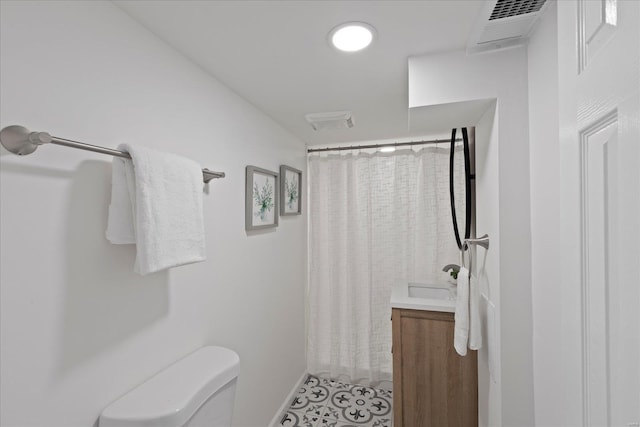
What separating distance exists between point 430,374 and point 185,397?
4.40 feet

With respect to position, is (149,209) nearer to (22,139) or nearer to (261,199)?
(22,139)

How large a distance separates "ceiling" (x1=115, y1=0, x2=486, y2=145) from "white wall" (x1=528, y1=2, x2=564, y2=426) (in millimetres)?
266

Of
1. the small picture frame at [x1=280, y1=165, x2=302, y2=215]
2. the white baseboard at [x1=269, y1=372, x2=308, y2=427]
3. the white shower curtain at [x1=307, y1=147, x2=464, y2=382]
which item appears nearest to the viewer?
the white baseboard at [x1=269, y1=372, x2=308, y2=427]

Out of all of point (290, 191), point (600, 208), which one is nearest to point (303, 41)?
point (600, 208)

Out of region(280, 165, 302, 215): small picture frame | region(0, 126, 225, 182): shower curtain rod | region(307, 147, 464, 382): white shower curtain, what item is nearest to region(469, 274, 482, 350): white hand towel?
region(307, 147, 464, 382): white shower curtain

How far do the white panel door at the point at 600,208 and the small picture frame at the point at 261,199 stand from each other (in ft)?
4.91

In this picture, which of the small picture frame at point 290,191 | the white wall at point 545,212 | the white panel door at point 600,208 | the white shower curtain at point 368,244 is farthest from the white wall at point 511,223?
the small picture frame at point 290,191

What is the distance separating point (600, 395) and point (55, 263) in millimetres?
1221

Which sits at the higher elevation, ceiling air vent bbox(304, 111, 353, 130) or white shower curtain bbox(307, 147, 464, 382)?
ceiling air vent bbox(304, 111, 353, 130)

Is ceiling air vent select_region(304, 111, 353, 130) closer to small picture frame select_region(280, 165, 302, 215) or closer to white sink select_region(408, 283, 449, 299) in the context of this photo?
small picture frame select_region(280, 165, 302, 215)

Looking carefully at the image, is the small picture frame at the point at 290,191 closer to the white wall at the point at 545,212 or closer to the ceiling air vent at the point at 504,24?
the ceiling air vent at the point at 504,24

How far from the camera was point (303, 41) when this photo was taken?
1193mm

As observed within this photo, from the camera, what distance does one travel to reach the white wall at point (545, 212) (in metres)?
0.92

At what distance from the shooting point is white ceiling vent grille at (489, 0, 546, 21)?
0.93 m
